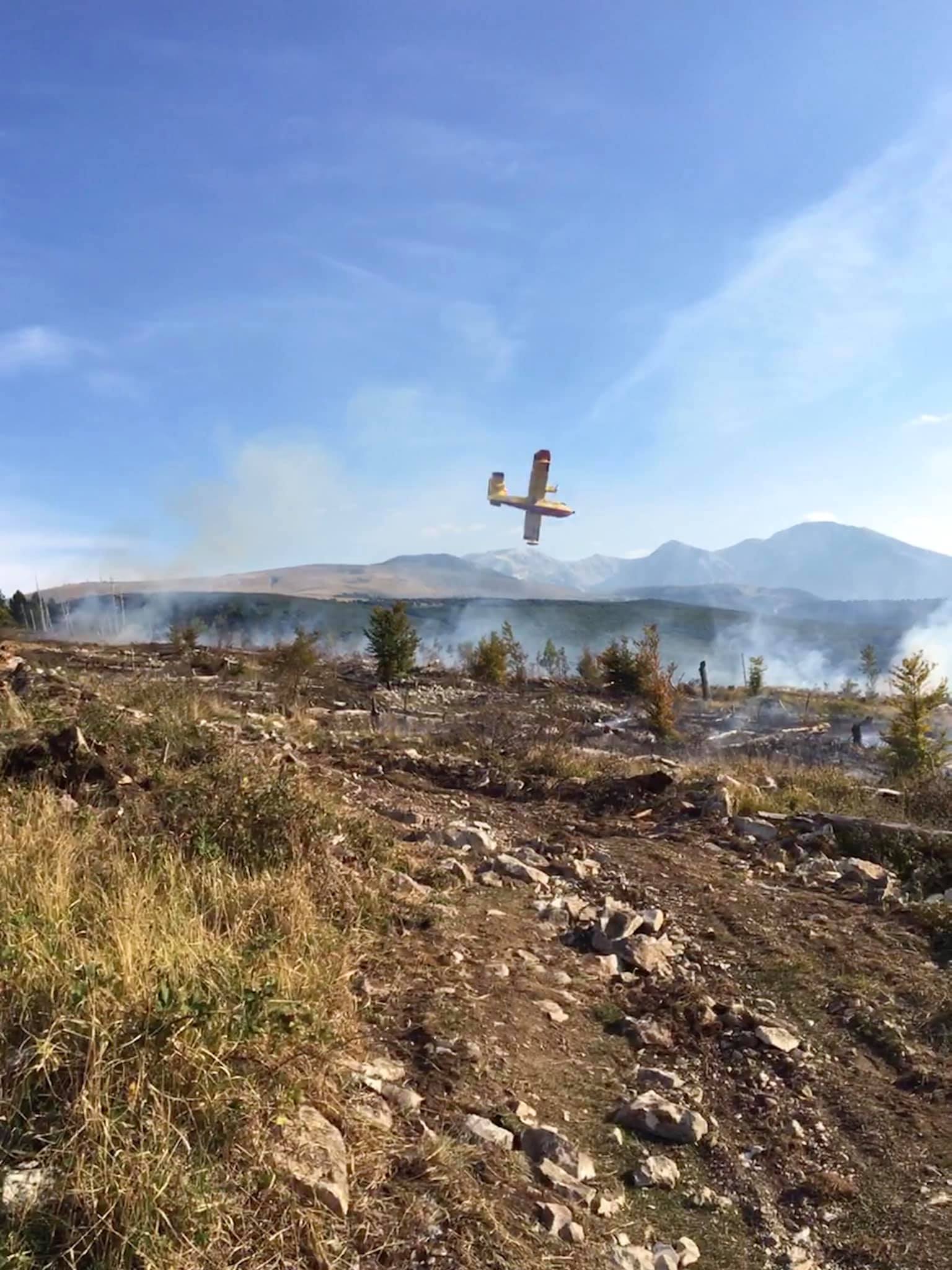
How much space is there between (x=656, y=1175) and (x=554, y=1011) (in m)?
0.94

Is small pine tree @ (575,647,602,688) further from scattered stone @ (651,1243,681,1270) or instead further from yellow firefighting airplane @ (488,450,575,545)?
scattered stone @ (651,1243,681,1270)

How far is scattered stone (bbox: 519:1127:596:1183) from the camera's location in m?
2.45

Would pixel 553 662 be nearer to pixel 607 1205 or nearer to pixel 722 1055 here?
pixel 722 1055

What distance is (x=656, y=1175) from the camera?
99.0 inches

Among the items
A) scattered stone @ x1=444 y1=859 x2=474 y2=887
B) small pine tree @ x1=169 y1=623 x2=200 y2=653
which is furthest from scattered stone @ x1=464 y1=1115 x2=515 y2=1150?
small pine tree @ x1=169 y1=623 x2=200 y2=653

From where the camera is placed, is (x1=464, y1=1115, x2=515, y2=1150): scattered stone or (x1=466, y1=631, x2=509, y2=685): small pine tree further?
(x1=466, y1=631, x2=509, y2=685): small pine tree

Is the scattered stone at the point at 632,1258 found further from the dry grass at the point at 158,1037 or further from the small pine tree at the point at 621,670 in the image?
the small pine tree at the point at 621,670

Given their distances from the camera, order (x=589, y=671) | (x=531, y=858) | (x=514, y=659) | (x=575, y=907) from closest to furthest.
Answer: (x=575, y=907) → (x=531, y=858) → (x=514, y=659) → (x=589, y=671)

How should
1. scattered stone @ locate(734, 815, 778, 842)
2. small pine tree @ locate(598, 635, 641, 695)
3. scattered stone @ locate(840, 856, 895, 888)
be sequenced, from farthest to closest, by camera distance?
small pine tree @ locate(598, 635, 641, 695) < scattered stone @ locate(734, 815, 778, 842) < scattered stone @ locate(840, 856, 895, 888)

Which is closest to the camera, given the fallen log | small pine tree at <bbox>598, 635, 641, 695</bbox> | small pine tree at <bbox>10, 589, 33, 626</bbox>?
the fallen log

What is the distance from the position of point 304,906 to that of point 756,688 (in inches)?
1398

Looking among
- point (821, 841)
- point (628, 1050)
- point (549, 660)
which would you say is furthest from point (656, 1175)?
point (549, 660)

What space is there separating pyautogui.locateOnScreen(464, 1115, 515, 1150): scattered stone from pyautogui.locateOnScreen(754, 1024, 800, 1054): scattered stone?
1355 mm

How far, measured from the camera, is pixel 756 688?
36.5m
